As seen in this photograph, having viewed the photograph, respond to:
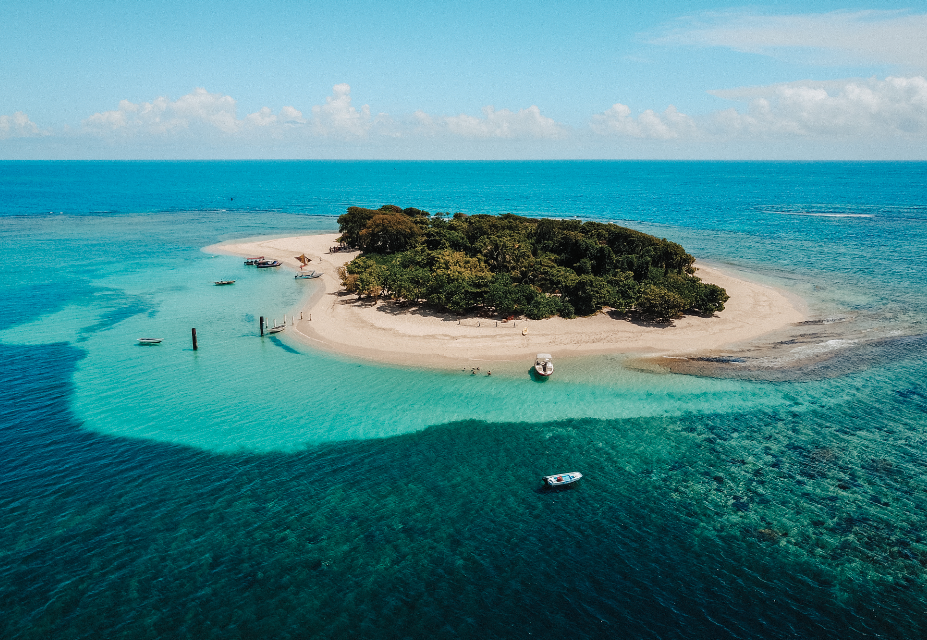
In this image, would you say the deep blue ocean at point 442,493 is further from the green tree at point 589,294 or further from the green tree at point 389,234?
the green tree at point 389,234

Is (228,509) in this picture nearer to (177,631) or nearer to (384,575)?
(177,631)

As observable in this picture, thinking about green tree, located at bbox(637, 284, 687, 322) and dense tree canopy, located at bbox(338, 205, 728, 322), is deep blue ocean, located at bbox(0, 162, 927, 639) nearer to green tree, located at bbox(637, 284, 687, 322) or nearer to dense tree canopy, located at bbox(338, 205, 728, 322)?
green tree, located at bbox(637, 284, 687, 322)

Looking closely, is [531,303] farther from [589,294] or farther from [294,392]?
[294,392]

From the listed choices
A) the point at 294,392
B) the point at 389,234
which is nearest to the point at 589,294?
the point at 294,392

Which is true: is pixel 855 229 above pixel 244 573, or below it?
above

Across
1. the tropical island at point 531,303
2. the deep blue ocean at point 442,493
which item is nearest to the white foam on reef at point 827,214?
the tropical island at point 531,303

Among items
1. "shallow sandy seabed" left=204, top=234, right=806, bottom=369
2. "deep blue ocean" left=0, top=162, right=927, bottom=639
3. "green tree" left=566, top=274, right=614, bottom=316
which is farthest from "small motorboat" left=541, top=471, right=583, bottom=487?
"green tree" left=566, top=274, right=614, bottom=316

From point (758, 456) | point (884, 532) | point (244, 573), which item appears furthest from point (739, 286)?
point (244, 573)
